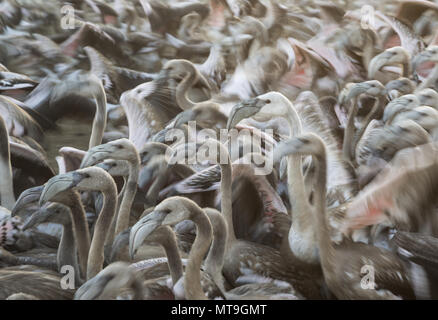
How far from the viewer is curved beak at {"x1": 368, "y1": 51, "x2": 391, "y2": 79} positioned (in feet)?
8.20

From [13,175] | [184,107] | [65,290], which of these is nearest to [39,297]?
[65,290]

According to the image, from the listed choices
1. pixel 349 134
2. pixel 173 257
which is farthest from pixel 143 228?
pixel 349 134

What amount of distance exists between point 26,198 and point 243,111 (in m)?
1.01

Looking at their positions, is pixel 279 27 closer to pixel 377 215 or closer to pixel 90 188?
pixel 377 215

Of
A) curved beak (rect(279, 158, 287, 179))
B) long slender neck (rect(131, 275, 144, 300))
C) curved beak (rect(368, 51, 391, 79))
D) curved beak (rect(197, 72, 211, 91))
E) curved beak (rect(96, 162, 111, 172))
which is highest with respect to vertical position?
curved beak (rect(368, 51, 391, 79))

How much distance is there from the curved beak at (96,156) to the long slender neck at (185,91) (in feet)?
1.30

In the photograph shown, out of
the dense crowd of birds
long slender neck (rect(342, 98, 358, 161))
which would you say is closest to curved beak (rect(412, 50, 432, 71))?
the dense crowd of birds

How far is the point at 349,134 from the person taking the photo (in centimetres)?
243

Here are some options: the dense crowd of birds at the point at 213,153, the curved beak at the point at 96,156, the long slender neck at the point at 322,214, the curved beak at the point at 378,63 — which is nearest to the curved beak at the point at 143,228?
the dense crowd of birds at the point at 213,153

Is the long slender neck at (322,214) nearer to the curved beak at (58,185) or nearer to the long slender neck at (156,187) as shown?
the long slender neck at (156,187)

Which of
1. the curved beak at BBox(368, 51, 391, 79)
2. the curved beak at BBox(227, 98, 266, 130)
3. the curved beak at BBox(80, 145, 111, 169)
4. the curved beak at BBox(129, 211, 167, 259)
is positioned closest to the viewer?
the curved beak at BBox(129, 211, 167, 259)

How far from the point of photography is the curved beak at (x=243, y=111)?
236 cm

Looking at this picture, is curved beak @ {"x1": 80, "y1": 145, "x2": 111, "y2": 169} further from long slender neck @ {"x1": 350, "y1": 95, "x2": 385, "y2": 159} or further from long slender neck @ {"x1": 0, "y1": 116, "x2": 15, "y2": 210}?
long slender neck @ {"x1": 350, "y1": 95, "x2": 385, "y2": 159}
